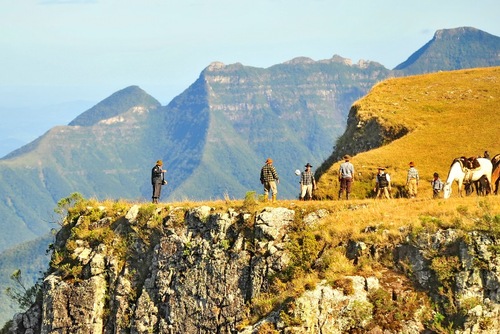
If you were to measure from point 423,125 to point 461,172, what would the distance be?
67.9 feet

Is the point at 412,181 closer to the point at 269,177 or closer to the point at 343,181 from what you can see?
the point at 343,181

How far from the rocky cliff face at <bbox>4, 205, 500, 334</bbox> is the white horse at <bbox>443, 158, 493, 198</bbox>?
24.7ft

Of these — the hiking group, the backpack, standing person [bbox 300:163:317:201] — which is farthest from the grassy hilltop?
the backpack

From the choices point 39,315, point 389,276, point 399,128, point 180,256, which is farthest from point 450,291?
point 399,128

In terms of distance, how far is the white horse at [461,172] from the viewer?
41869 millimetres

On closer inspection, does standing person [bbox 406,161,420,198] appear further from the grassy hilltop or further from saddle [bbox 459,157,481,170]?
saddle [bbox 459,157,481,170]

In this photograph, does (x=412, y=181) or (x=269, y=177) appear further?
(x=412, y=181)

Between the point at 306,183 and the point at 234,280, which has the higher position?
the point at 306,183

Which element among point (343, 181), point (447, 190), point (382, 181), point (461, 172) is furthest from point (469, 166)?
point (343, 181)

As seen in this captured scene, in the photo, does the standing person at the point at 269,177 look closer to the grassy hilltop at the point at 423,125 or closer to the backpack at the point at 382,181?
the backpack at the point at 382,181

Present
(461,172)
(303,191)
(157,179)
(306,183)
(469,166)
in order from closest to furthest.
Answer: (461,172) → (469,166) → (303,191) → (306,183) → (157,179)

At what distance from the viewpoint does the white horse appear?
1648 inches

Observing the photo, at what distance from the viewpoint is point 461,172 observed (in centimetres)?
4250

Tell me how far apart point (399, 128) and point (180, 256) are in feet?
91.9
